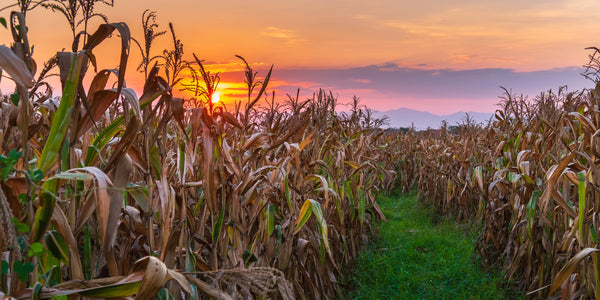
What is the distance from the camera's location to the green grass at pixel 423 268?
4.68 metres

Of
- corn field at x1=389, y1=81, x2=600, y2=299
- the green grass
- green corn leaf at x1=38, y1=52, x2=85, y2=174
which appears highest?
green corn leaf at x1=38, y1=52, x2=85, y2=174

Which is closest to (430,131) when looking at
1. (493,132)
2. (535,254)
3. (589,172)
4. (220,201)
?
(493,132)

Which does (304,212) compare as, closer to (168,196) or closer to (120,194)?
(168,196)

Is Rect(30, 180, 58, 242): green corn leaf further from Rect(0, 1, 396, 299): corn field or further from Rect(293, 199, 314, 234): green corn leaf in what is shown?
Rect(293, 199, 314, 234): green corn leaf

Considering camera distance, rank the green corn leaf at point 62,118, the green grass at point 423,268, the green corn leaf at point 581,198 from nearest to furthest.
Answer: the green corn leaf at point 62,118 < the green corn leaf at point 581,198 < the green grass at point 423,268

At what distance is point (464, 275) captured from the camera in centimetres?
525

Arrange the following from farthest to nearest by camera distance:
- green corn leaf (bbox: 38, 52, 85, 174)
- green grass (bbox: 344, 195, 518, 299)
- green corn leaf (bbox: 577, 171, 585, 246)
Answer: green grass (bbox: 344, 195, 518, 299)
green corn leaf (bbox: 577, 171, 585, 246)
green corn leaf (bbox: 38, 52, 85, 174)

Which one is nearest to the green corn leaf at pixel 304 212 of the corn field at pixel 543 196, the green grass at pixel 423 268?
the corn field at pixel 543 196

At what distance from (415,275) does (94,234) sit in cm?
422

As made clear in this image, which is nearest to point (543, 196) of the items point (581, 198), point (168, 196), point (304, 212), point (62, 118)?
point (581, 198)

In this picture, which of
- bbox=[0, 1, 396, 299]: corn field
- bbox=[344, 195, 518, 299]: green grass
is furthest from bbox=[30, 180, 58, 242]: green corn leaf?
bbox=[344, 195, 518, 299]: green grass

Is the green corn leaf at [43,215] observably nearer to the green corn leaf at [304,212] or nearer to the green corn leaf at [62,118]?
the green corn leaf at [62,118]

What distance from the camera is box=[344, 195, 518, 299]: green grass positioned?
4.68m

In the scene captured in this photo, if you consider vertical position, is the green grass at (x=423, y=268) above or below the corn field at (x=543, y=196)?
below
